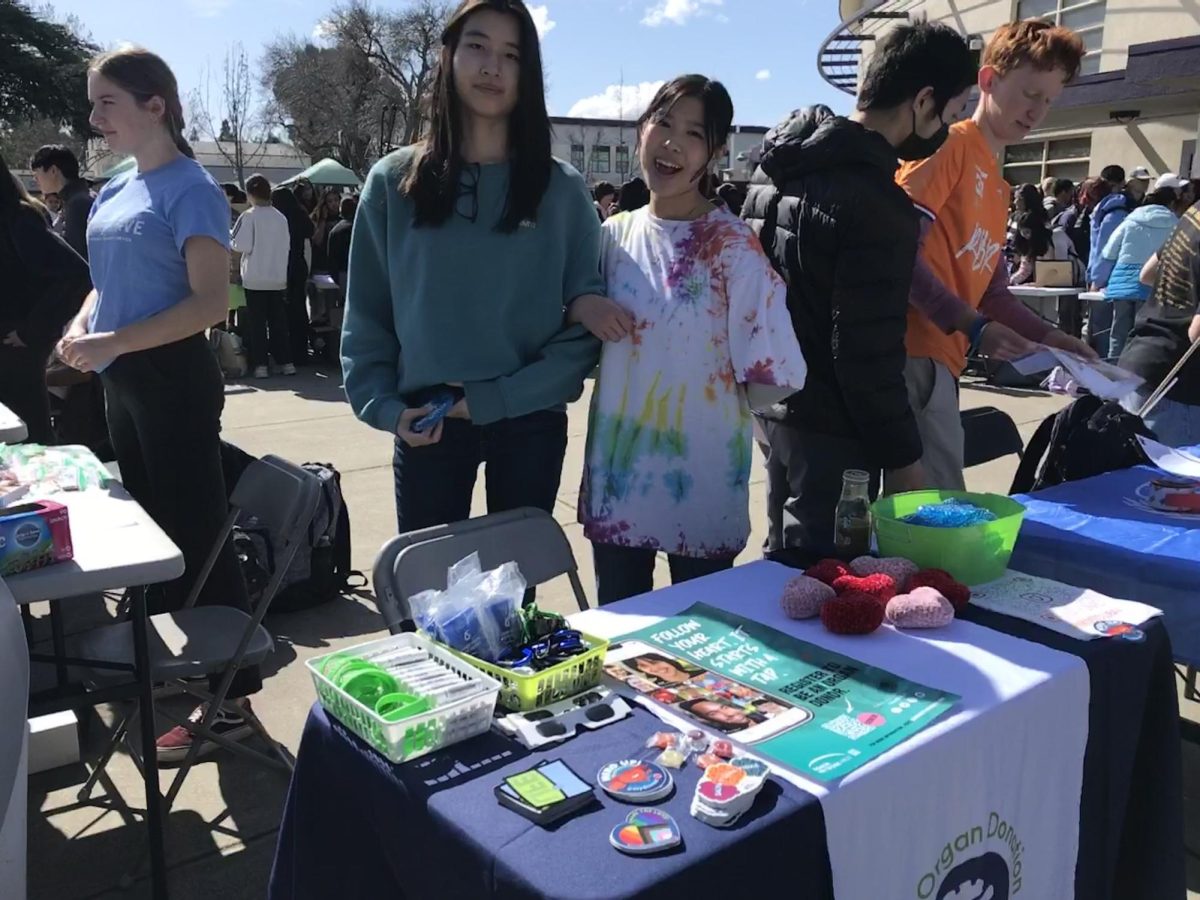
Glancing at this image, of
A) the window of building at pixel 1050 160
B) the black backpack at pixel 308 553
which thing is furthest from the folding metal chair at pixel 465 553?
the window of building at pixel 1050 160

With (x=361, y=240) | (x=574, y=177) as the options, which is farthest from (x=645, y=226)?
(x=361, y=240)

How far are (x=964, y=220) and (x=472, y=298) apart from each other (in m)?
1.34

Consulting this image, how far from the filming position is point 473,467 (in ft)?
7.35

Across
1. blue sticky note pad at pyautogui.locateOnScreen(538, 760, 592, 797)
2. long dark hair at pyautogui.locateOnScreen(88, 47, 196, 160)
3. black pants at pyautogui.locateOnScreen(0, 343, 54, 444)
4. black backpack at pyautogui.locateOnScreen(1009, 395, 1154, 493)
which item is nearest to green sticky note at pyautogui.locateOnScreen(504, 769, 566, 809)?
blue sticky note pad at pyautogui.locateOnScreen(538, 760, 592, 797)

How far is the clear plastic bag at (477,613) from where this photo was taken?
1.38m

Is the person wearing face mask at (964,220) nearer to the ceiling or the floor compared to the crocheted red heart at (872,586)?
nearer to the ceiling

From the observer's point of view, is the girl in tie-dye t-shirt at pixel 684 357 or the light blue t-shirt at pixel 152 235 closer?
the girl in tie-dye t-shirt at pixel 684 357

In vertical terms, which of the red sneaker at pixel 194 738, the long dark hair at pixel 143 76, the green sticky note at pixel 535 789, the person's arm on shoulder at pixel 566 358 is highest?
the long dark hair at pixel 143 76

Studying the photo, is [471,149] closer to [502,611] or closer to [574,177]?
[574,177]

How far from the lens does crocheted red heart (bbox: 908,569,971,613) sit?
5.40ft

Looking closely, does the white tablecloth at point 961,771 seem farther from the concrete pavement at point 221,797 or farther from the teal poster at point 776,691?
the concrete pavement at point 221,797

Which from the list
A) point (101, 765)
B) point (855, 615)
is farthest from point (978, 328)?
point (101, 765)

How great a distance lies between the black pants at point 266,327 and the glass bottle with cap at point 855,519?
768 centimetres

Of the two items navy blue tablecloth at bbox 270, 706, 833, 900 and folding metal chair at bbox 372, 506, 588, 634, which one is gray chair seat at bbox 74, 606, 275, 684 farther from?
navy blue tablecloth at bbox 270, 706, 833, 900
